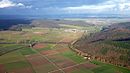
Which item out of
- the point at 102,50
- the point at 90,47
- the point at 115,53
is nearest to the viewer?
the point at 115,53

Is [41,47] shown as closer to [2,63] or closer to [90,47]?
[90,47]

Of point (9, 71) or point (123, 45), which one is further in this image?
point (123, 45)

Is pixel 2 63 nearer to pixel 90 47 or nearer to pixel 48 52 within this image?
pixel 48 52

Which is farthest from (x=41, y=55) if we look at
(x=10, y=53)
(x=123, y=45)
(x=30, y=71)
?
(x=123, y=45)

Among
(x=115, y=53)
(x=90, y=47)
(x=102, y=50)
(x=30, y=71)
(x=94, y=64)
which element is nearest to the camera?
(x=30, y=71)

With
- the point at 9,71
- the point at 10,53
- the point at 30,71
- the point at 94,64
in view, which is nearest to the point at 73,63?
the point at 94,64

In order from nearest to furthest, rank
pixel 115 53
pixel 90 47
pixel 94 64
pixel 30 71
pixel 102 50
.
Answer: pixel 30 71 < pixel 94 64 < pixel 115 53 < pixel 102 50 < pixel 90 47

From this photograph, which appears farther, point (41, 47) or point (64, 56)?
point (41, 47)
